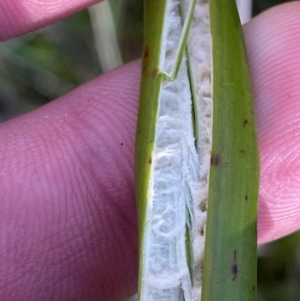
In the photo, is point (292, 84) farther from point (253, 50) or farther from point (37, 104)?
point (37, 104)

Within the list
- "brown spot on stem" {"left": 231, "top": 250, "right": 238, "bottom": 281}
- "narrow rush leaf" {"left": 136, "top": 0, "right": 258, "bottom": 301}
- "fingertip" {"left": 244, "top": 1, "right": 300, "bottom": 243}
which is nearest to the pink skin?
"fingertip" {"left": 244, "top": 1, "right": 300, "bottom": 243}

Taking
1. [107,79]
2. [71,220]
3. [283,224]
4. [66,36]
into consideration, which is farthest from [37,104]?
[283,224]

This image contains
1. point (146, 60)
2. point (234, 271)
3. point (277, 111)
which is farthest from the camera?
point (277, 111)

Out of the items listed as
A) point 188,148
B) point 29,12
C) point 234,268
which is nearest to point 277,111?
point 188,148

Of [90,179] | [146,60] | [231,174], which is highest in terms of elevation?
[146,60]

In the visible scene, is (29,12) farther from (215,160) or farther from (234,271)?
(234,271)
